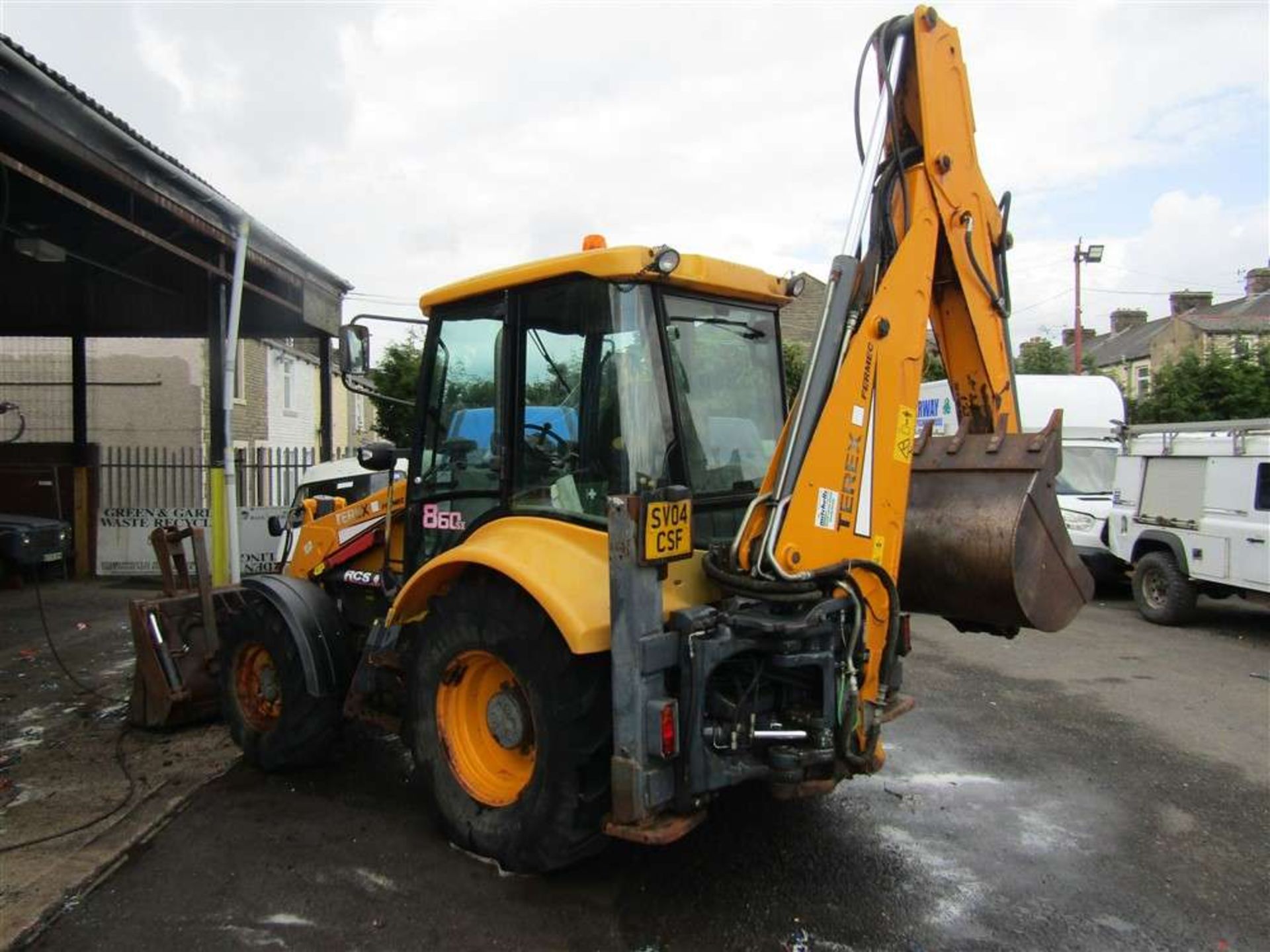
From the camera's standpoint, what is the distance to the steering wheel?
377 cm

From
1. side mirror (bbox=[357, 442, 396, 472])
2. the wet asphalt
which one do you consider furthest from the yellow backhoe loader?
side mirror (bbox=[357, 442, 396, 472])

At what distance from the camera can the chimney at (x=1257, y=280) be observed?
35594 mm

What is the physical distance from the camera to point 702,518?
12.4 ft

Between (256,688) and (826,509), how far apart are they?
3.45 m

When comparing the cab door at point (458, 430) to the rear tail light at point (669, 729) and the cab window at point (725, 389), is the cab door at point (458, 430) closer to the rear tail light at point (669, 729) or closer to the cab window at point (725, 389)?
the cab window at point (725, 389)

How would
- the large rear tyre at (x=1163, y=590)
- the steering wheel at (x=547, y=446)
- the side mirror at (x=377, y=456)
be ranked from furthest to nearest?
the large rear tyre at (x=1163, y=590)
the side mirror at (x=377, y=456)
the steering wheel at (x=547, y=446)

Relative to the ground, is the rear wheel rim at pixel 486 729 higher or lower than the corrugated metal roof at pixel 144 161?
lower

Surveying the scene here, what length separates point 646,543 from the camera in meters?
3.06

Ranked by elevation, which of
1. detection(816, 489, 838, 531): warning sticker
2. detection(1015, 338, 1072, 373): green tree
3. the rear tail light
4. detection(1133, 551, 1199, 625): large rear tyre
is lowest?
detection(1133, 551, 1199, 625): large rear tyre

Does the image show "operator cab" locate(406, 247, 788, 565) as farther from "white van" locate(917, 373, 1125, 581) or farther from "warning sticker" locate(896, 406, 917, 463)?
"white van" locate(917, 373, 1125, 581)

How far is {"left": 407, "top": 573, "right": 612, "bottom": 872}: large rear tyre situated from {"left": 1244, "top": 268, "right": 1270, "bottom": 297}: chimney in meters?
41.7

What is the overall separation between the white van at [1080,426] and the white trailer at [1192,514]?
3.63 feet

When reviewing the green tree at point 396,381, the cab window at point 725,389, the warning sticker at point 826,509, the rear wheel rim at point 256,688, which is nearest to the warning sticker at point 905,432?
the warning sticker at point 826,509

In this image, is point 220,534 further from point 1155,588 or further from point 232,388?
point 1155,588
